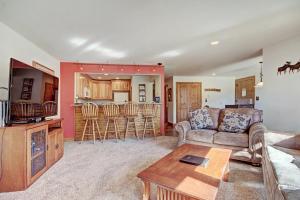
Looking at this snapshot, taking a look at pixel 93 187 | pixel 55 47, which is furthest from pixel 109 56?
pixel 93 187

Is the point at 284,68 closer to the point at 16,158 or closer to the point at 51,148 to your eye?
the point at 51,148

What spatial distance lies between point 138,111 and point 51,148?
2.55m

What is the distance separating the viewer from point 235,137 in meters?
2.99

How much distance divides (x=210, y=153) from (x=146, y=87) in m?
4.64

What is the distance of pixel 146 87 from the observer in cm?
653

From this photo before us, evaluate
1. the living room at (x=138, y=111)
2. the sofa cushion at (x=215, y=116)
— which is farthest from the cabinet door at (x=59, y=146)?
the sofa cushion at (x=215, y=116)

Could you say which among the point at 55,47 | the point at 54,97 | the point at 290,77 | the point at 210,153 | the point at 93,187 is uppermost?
the point at 55,47

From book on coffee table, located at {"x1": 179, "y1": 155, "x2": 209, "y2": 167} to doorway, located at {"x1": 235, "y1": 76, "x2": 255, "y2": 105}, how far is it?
6057 millimetres

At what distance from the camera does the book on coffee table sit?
1746 millimetres

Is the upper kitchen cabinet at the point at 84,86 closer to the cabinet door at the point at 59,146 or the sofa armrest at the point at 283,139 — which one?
the cabinet door at the point at 59,146

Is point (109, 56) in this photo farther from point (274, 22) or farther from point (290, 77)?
point (290, 77)

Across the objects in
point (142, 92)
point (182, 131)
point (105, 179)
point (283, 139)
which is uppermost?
point (142, 92)

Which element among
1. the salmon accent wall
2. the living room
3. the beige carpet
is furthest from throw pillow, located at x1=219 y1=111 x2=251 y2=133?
the salmon accent wall

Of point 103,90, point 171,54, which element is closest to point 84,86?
point 103,90
